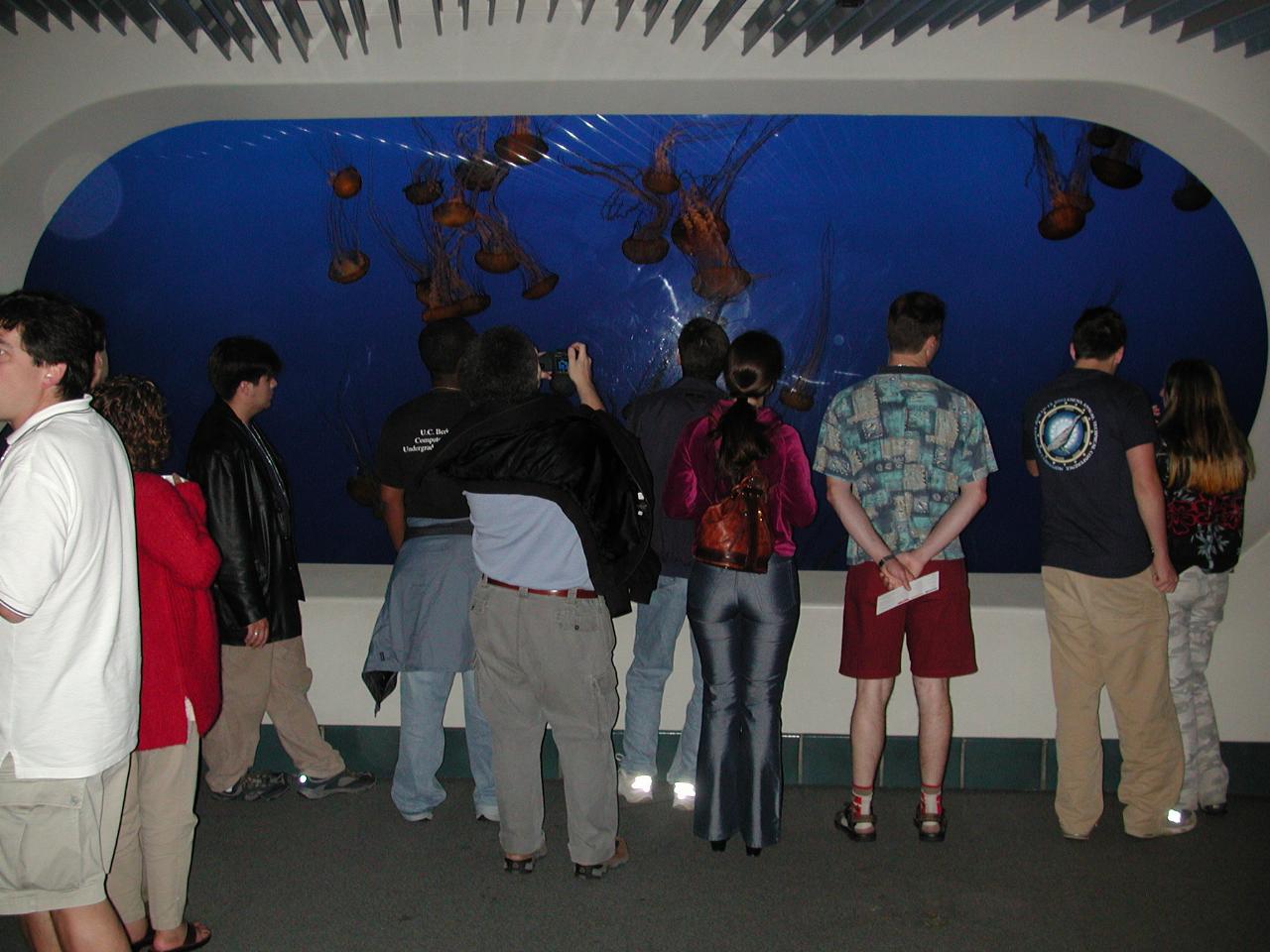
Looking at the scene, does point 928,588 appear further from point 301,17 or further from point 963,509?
point 301,17

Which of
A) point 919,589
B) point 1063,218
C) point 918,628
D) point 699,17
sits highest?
point 699,17

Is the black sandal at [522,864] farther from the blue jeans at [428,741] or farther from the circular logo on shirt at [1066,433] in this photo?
the circular logo on shirt at [1066,433]

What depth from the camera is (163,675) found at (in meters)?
1.92

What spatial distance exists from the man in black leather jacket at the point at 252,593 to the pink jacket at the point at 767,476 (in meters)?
1.12

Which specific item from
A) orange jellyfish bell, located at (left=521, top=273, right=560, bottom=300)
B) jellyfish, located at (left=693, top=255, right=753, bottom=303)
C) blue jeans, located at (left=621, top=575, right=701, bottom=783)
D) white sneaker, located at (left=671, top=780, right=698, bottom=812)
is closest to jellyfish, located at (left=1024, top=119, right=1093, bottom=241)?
jellyfish, located at (left=693, top=255, right=753, bottom=303)

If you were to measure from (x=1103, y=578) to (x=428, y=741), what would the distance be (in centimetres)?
188

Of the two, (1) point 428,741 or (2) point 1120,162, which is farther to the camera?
(2) point 1120,162

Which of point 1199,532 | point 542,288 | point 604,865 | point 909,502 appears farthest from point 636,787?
point 542,288

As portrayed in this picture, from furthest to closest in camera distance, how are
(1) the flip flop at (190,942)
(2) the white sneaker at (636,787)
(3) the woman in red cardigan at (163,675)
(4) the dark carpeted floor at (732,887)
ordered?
(2) the white sneaker at (636,787) → (4) the dark carpeted floor at (732,887) → (1) the flip flop at (190,942) → (3) the woman in red cardigan at (163,675)

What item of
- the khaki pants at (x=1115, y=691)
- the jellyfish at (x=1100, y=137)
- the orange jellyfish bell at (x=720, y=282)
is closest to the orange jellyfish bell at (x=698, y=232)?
the orange jellyfish bell at (x=720, y=282)

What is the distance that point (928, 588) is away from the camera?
8.63 ft

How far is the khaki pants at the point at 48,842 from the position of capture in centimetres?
156

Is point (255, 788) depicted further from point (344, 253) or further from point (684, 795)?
point (344, 253)

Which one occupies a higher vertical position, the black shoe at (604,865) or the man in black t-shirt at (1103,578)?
the man in black t-shirt at (1103,578)
